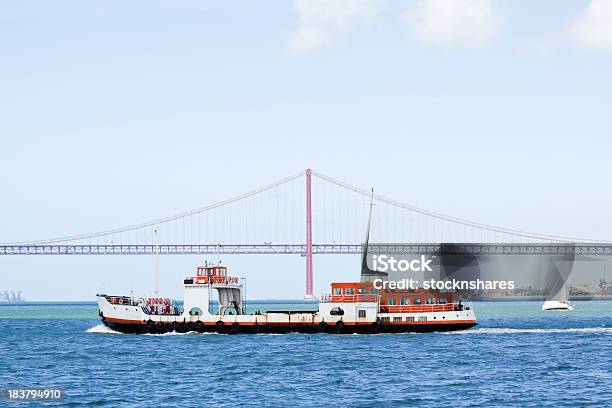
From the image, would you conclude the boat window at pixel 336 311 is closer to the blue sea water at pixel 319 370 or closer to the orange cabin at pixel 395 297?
the orange cabin at pixel 395 297

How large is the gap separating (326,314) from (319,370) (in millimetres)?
22465

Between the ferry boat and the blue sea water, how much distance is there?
98cm

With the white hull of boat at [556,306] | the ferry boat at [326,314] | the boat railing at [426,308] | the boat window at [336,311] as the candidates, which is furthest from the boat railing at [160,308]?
the white hull of boat at [556,306]

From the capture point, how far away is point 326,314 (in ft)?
263

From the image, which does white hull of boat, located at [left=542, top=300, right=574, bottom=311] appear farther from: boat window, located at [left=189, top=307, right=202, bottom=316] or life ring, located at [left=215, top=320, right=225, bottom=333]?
boat window, located at [left=189, top=307, right=202, bottom=316]

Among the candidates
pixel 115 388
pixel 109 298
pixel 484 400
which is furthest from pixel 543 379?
pixel 109 298

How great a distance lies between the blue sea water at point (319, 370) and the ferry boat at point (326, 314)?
3.23 ft

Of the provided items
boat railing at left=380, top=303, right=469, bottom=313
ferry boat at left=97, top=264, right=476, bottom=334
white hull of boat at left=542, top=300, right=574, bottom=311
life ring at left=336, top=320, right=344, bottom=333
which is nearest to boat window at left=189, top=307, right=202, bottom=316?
ferry boat at left=97, top=264, right=476, bottom=334

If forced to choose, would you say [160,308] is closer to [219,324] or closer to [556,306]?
[219,324]

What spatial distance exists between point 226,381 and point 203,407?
861 cm

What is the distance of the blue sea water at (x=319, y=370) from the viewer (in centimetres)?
4769

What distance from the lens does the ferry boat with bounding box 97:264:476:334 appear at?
7994cm

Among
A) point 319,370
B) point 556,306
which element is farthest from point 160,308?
point 556,306

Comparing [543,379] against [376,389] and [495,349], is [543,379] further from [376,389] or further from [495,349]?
[495,349]
